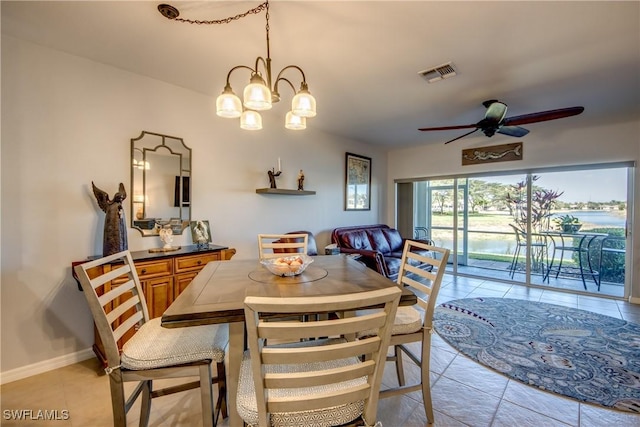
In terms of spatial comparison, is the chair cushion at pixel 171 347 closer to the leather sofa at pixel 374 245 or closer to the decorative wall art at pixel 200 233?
the decorative wall art at pixel 200 233

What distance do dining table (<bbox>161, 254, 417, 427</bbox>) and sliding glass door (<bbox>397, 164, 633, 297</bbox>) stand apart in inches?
165

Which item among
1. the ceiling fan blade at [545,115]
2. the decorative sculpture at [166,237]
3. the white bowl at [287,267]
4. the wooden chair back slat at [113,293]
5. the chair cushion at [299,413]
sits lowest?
the chair cushion at [299,413]

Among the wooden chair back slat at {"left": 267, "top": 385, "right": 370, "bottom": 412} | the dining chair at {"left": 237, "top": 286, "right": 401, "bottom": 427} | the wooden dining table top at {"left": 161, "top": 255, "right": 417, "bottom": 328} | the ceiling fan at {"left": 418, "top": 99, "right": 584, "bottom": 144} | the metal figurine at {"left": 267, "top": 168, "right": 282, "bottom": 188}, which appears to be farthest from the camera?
the metal figurine at {"left": 267, "top": 168, "right": 282, "bottom": 188}

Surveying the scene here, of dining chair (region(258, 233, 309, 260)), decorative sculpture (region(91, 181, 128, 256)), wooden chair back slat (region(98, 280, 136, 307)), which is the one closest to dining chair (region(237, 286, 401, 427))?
wooden chair back slat (region(98, 280, 136, 307))

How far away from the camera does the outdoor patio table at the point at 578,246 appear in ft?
14.1

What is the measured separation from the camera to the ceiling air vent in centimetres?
249

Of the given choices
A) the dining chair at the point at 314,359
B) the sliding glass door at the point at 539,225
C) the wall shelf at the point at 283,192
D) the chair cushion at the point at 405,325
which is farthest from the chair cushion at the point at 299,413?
the sliding glass door at the point at 539,225

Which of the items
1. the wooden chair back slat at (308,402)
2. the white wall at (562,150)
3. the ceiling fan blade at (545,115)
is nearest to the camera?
the wooden chair back slat at (308,402)

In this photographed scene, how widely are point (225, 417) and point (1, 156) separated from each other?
8.17 ft

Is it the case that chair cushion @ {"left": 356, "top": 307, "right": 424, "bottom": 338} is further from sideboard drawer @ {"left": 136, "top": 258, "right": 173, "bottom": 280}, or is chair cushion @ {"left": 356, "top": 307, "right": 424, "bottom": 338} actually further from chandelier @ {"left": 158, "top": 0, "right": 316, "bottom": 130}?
sideboard drawer @ {"left": 136, "top": 258, "right": 173, "bottom": 280}

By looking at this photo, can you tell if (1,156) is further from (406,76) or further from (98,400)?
(406,76)

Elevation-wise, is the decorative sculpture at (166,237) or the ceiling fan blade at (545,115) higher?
the ceiling fan blade at (545,115)

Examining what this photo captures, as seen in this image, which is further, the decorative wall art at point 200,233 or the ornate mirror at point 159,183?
the decorative wall art at point 200,233

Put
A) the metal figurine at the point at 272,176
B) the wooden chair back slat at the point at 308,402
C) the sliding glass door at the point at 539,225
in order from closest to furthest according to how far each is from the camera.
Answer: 1. the wooden chair back slat at the point at 308,402
2. the metal figurine at the point at 272,176
3. the sliding glass door at the point at 539,225
